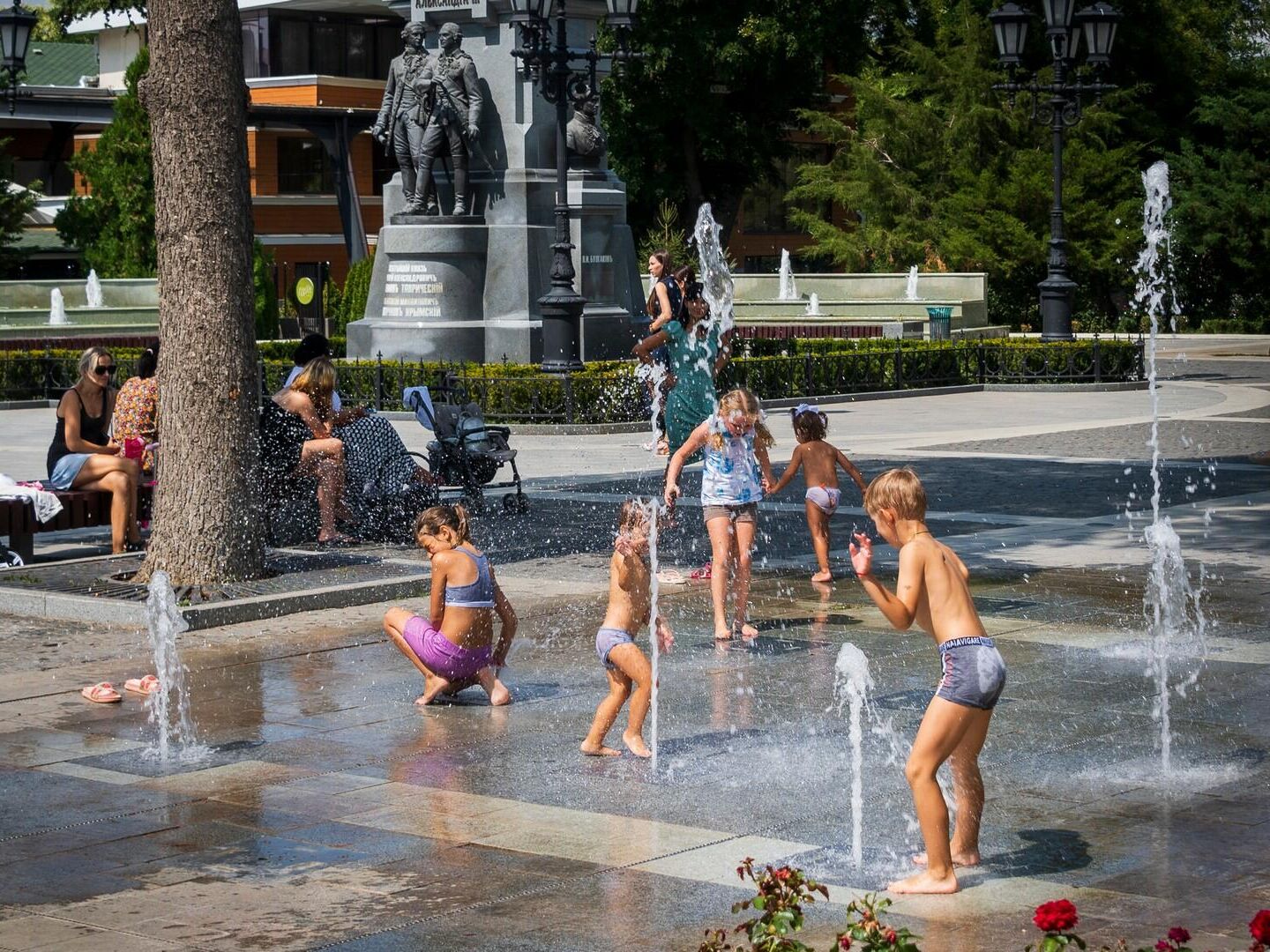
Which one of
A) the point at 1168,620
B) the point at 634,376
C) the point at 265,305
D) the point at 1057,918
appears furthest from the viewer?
the point at 265,305

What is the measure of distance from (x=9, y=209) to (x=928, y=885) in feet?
145

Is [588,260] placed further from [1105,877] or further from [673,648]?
[1105,877]

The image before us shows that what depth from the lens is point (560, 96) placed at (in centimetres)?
2458

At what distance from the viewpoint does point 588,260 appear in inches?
1088

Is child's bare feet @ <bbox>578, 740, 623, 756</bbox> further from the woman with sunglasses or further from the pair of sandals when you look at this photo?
the woman with sunglasses

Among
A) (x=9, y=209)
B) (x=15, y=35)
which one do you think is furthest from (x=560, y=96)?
(x=9, y=209)

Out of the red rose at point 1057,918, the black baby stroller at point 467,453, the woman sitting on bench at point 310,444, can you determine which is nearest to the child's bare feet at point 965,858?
the red rose at point 1057,918

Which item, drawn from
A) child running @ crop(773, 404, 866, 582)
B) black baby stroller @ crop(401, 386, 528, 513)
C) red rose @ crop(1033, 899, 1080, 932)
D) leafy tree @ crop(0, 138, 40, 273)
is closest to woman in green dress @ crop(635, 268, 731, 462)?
child running @ crop(773, 404, 866, 582)

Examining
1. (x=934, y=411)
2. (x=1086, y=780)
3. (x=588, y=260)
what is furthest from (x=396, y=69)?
(x=1086, y=780)

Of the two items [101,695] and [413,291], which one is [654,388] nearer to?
[413,291]

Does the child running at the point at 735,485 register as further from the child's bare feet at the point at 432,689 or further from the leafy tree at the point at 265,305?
the leafy tree at the point at 265,305

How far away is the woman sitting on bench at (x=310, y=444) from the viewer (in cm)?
1365

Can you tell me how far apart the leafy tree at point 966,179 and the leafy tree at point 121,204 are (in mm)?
17795

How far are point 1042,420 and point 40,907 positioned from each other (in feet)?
65.0
